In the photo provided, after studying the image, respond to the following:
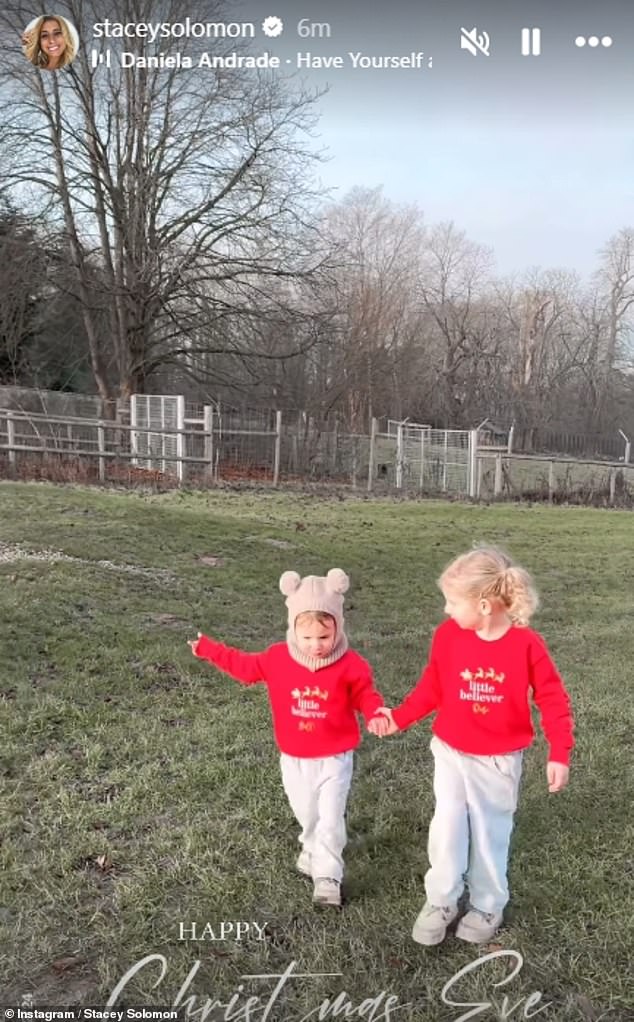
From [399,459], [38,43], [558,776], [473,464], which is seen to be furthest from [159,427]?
[558,776]

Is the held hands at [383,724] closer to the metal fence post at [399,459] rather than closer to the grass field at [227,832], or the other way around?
the grass field at [227,832]

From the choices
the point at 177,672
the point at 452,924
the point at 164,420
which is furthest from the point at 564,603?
the point at 164,420

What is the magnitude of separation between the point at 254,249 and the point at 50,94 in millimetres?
10470

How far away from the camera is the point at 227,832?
7.56 ft

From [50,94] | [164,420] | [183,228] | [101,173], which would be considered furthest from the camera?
[164,420]

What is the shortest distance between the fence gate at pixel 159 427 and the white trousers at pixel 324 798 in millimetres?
12241

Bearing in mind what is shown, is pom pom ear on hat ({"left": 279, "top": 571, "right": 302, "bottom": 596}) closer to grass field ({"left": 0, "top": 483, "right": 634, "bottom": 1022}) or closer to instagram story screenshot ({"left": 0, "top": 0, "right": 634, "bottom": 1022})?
instagram story screenshot ({"left": 0, "top": 0, "right": 634, "bottom": 1022})

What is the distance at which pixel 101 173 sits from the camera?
618cm

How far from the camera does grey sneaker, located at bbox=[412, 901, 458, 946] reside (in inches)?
69.3

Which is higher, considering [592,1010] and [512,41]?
[512,41]

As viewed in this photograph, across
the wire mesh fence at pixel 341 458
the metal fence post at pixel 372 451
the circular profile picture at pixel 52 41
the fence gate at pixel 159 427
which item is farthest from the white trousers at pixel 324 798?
the metal fence post at pixel 372 451

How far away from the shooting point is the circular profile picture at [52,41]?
221 cm

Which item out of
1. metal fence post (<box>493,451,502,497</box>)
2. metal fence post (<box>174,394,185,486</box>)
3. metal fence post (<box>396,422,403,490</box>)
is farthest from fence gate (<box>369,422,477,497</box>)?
metal fence post (<box>174,394,185,486</box>)

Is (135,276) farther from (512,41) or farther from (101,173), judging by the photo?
(512,41)
